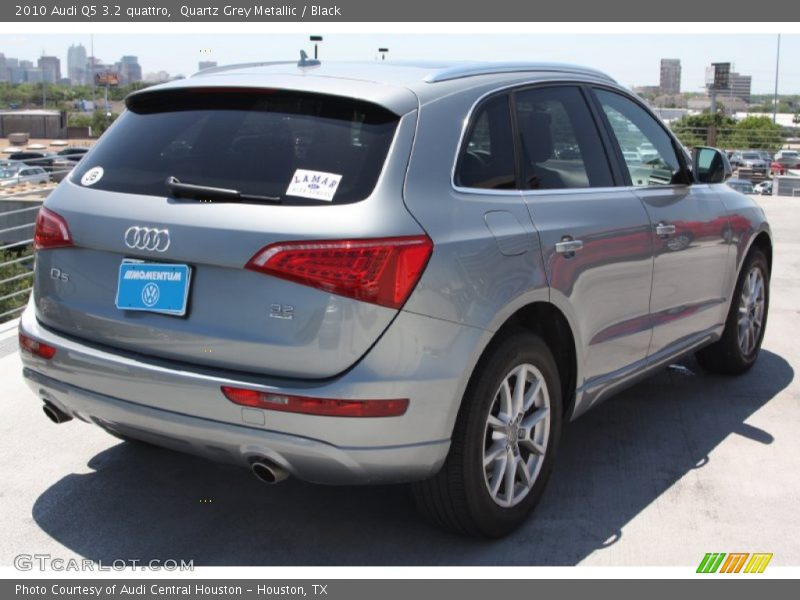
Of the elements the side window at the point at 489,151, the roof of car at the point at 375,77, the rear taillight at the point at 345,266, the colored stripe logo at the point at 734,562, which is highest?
the roof of car at the point at 375,77

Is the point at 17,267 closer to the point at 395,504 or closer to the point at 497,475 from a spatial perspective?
the point at 395,504

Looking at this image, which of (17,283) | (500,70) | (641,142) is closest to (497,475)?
(500,70)

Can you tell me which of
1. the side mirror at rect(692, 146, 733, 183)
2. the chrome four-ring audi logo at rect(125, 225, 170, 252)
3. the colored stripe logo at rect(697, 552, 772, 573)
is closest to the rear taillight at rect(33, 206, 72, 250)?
the chrome four-ring audi logo at rect(125, 225, 170, 252)

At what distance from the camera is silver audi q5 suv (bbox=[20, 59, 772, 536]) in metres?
3.18

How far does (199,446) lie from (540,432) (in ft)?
4.42

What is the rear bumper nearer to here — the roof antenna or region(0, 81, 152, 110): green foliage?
the roof antenna

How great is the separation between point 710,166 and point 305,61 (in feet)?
7.92

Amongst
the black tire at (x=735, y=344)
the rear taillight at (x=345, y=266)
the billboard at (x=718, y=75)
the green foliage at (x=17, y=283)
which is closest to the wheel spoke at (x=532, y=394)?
the rear taillight at (x=345, y=266)

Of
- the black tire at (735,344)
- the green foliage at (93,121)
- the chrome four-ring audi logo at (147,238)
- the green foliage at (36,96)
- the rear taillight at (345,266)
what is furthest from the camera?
the green foliage at (36,96)

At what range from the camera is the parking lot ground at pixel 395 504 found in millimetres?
3758

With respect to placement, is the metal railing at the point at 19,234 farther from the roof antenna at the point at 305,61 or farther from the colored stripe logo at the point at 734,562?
the colored stripe logo at the point at 734,562

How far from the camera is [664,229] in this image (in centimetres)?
474

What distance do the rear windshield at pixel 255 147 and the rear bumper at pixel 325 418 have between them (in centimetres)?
54

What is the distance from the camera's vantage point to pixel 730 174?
17.9 ft
